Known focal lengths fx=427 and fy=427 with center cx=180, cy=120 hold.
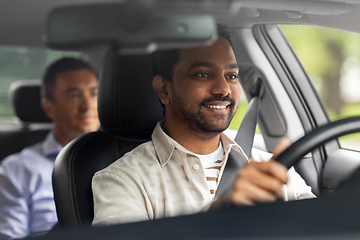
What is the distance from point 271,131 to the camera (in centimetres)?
189

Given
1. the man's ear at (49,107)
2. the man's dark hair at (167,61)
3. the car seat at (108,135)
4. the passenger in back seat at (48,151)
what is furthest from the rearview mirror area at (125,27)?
the man's ear at (49,107)

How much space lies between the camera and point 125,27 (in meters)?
0.75

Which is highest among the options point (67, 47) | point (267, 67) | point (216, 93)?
point (267, 67)

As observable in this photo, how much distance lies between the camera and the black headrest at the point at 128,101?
147 cm

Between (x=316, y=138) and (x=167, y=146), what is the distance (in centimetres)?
49

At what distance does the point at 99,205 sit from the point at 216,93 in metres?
0.47

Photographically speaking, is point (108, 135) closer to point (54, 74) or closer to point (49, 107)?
point (54, 74)

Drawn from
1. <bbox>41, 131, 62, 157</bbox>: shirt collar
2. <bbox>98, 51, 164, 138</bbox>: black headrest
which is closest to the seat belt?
<bbox>98, 51, 164, 138</bbox>: black headrest

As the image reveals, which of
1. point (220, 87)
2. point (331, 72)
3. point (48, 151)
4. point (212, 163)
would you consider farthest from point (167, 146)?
point (331, 72)

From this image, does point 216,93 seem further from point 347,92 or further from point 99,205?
point 347,92

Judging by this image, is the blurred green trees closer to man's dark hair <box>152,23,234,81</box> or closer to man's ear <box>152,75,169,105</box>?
man's dark hair <box>152,23,234,81</box>

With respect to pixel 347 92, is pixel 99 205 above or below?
below

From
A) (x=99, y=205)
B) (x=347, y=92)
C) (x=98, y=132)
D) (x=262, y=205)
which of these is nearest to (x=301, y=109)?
(x=347, y=92)

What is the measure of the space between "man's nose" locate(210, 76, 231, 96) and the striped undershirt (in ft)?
0.64
